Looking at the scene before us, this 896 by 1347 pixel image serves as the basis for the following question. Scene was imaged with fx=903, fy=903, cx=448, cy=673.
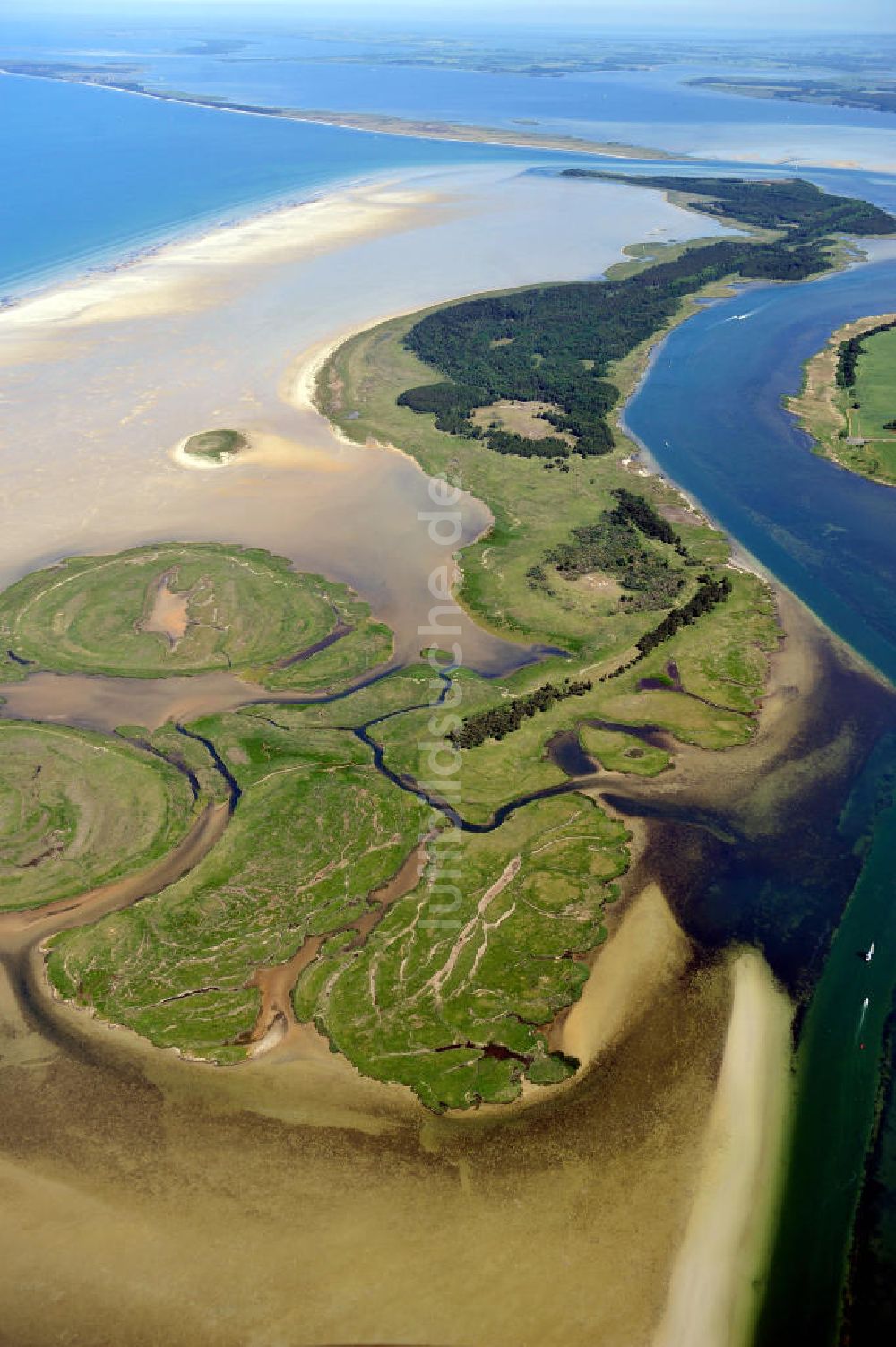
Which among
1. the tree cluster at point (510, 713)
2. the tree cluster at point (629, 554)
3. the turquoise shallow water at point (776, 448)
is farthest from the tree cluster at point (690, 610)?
the tree cluster at point (510, 713)

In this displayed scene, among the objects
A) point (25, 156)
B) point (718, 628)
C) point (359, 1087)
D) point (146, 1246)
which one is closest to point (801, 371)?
point (718, 628)

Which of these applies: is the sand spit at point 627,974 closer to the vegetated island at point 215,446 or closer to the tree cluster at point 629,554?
the tree cluster at point 629,554

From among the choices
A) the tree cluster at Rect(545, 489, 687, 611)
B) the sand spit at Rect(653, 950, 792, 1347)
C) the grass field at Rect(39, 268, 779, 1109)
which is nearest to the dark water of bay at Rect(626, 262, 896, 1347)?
the sand spit at Rect(653, 950, 792, 1347)

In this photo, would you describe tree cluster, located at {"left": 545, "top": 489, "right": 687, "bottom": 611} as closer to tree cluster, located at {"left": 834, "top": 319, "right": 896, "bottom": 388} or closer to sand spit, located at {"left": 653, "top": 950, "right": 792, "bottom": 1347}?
sand spit, located at {"left": 653, "top": 950, "right": 792, "bottom": 1347}

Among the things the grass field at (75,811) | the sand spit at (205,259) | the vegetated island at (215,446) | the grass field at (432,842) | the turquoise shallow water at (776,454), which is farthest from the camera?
the sand spit at (205,259)

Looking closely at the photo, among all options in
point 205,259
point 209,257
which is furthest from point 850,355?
point 209,257
